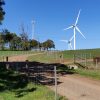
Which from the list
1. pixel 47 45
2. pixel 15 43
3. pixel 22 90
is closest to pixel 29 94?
pixel 22 90

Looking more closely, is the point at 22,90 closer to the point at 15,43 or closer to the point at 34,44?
the point at 34,44

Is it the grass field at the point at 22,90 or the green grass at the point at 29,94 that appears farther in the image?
the grass field at the point at 22,90

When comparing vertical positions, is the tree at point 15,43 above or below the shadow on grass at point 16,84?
above

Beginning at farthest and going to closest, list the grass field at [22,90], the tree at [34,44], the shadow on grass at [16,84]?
the tree at [34,44]
the shadow on grass at [16,84]
the grass field at [22,90]

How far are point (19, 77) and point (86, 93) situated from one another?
390 inches

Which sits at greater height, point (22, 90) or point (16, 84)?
point (16, 84)

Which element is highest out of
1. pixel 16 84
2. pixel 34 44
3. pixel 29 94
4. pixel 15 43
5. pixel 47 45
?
pixel 15 43

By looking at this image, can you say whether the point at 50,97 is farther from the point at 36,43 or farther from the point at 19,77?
the point at 36,43

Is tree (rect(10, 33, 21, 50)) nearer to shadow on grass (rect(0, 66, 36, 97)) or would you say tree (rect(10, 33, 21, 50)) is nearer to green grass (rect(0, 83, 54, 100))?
shadow on grass (rect(0, 66, 36, 97))

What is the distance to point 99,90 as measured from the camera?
18750 mm

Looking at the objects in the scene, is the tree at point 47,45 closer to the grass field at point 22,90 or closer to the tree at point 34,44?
the tree at point 34,44

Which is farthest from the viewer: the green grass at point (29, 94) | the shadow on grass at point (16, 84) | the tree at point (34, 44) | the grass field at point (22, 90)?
the tree at point (34, 44)

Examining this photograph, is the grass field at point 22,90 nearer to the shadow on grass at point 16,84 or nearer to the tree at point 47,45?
the shadow on grass at point 16,84

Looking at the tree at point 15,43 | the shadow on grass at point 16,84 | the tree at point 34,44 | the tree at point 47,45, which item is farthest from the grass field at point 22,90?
the tree at point 47,45
